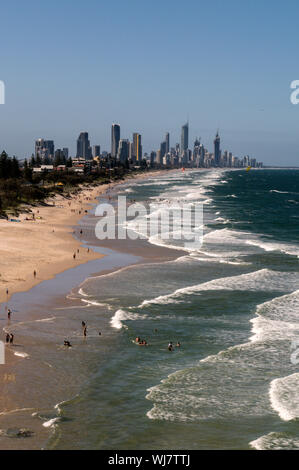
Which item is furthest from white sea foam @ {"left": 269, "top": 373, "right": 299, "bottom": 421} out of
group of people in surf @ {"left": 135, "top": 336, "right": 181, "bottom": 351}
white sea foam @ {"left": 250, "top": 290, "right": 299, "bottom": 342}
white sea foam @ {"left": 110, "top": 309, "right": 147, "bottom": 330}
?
white sea foam @ {"left": 110, "top": 309, "right": 147, "bottom": 330}

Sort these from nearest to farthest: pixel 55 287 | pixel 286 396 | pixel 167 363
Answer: pixel 286 396 < pixel 167 363 < pixel 55 287

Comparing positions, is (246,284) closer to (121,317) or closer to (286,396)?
(121,317)

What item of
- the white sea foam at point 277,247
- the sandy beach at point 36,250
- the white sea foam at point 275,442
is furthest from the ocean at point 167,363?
the white sea foam at point 277,247

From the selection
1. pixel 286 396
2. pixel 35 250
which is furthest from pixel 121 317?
pixel 35 250

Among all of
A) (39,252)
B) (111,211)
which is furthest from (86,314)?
(111,211)

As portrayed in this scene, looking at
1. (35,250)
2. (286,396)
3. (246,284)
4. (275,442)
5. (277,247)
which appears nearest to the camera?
(275,442)

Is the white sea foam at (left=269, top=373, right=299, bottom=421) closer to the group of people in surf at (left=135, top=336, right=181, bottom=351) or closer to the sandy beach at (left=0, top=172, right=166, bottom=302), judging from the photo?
the group of people in surf at (left=135, top=336, right=181, bottom=351)

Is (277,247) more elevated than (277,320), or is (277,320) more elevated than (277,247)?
(277,247)

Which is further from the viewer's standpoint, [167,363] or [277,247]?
[277,247]
